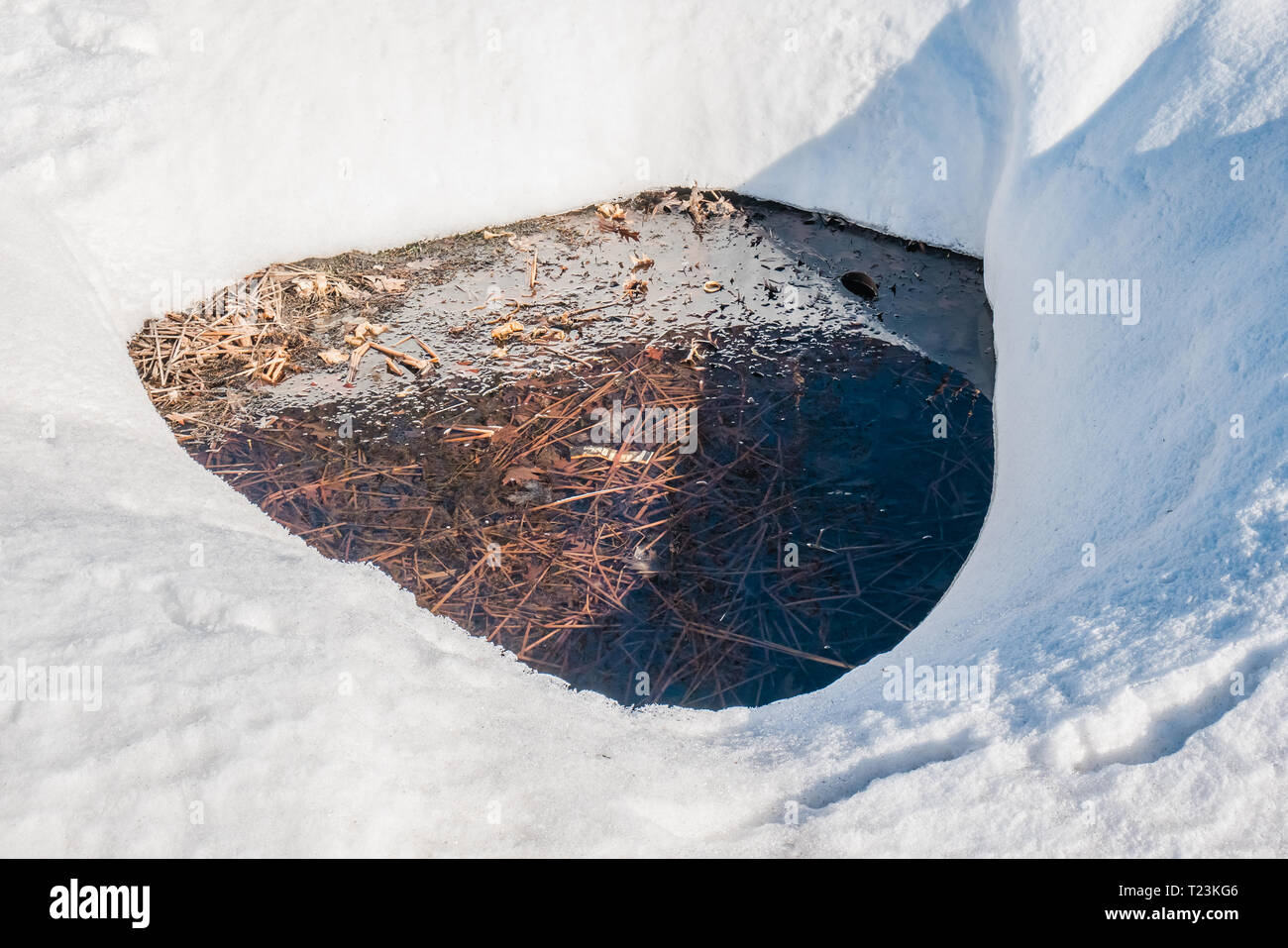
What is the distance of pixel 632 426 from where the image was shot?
426 centimetres

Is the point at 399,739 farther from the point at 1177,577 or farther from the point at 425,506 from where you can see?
the point at 1177,577

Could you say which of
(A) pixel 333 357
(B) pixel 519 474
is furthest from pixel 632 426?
(A) pixel 333 357

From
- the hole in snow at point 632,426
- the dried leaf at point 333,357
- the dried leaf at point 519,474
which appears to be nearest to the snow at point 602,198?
the hole in snow at point 632,426

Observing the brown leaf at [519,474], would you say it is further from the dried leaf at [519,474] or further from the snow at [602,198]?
the snow at [602,198]

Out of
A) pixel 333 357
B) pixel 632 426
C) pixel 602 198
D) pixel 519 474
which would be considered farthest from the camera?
pixel 602 198

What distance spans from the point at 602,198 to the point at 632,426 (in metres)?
1.84

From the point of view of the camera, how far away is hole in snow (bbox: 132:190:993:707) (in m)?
3.56

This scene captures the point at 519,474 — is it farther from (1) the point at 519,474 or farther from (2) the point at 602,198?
(2) the point at 602,198

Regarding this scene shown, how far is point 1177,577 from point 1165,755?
1.78 ft

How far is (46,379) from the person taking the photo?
11.7 ft

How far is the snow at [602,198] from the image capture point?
2193 millimetres

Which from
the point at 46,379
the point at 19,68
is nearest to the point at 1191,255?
the point at 46,379

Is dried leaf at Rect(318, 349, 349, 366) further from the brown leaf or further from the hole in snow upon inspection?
the brown leaf

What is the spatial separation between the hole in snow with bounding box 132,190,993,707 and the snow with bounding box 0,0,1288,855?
0.94 feet
